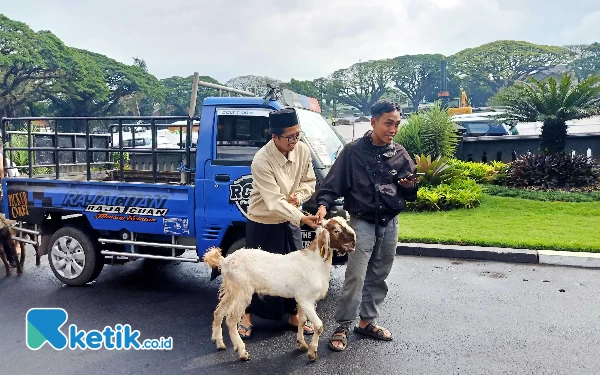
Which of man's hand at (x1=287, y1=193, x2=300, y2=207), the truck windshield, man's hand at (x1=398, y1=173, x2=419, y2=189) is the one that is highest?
the truck windshield

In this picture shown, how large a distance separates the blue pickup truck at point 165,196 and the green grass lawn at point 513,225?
303 centimetres

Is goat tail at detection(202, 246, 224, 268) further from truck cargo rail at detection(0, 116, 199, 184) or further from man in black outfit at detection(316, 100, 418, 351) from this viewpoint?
truck cargo rail at detection(0, 116, 199, 184)

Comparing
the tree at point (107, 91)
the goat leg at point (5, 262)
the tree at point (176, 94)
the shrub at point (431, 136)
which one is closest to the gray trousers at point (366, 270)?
the goat leg at point (5, 262)

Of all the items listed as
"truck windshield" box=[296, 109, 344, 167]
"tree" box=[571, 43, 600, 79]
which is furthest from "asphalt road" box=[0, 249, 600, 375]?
"tree" box=[571, 43, 600, 79]

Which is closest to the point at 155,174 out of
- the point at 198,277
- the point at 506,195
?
the point at 198,277

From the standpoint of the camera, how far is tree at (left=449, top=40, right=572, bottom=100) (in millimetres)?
61375

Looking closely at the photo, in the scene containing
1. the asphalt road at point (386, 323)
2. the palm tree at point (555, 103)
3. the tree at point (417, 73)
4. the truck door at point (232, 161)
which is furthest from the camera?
the tree at point (417, 73)

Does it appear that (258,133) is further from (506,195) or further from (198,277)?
(506,195)

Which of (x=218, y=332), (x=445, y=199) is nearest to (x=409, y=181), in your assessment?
(x=218, y=332)

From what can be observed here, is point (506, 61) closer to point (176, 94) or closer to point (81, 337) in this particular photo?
point (176, 94)

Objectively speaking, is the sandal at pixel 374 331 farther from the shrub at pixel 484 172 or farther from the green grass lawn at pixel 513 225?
the shrub at pixel 484 172

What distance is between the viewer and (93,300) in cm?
557

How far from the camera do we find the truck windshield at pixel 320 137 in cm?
534

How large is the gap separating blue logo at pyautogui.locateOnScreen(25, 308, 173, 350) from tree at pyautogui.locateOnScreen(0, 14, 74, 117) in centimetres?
3840
